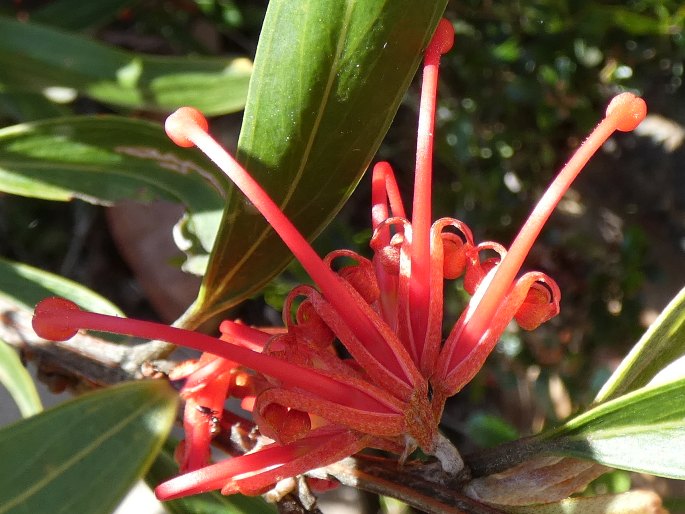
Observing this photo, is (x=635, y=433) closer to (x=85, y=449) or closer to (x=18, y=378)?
(x=85, y=449)

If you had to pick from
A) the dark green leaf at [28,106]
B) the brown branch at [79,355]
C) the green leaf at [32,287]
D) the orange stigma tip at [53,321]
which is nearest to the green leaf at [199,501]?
the brown branch at [79,355]

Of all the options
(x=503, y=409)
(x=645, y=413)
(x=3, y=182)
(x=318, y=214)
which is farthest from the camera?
(x=503, y=409)

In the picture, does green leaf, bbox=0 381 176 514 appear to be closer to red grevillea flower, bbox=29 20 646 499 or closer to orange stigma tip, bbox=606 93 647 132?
red grevillea flower, bbox=29 20 646 499

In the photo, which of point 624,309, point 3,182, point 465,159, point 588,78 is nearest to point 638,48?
point 588,78

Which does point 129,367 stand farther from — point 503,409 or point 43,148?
point 503,409

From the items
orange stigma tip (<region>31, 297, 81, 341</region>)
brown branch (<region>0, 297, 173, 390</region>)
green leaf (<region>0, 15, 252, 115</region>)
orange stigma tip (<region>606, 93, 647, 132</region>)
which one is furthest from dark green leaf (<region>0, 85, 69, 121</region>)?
orange stigma tip (<region>606, 93, 647, 132</region>)

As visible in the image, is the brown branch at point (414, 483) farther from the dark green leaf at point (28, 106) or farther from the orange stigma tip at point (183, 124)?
the dark green leaf at point (28, 106)

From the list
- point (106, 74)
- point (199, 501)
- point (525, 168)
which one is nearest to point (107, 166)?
point (106, 74)
